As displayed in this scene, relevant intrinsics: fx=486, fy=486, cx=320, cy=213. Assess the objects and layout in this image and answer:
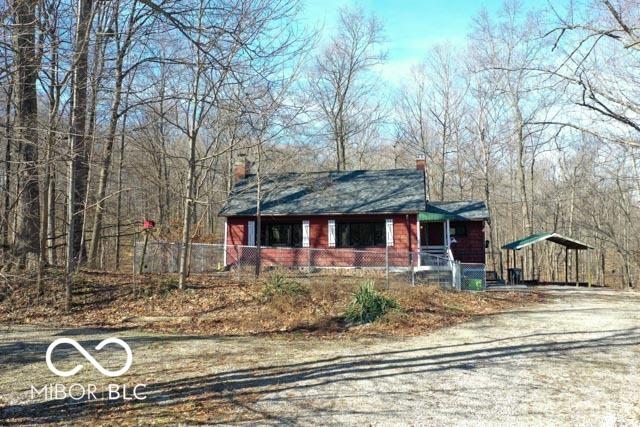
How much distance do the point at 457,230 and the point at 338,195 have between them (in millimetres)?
6886

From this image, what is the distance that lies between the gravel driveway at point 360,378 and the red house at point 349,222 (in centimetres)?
1128

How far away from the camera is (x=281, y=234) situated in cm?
2420

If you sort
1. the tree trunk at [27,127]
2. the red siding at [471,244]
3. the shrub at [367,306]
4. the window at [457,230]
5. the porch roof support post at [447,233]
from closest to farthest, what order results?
the tree trunk at [27,127], the shrub at [367,306], the porch roof support post at [447,233], the red siding at [471,244], the window at [457,230]

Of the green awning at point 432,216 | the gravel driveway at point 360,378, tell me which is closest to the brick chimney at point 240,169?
the green awning at point 432,216

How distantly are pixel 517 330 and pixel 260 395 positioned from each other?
6.89 metres

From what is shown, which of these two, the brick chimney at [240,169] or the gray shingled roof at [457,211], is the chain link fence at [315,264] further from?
the brick chimney at [240,169]

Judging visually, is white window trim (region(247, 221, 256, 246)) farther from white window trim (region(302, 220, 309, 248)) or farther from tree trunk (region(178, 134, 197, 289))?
tree trunk (region(178, 134, 197, 289))

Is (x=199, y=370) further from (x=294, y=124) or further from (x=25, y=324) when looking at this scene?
(x=294, y=124)

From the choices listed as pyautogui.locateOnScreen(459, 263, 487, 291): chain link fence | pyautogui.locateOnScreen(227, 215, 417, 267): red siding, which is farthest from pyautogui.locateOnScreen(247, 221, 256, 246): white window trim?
pyautogui.locateOnScreen(459, 263, 487, 291): chain link fence

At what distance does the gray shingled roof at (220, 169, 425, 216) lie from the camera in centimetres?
2266

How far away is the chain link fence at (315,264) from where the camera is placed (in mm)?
17156

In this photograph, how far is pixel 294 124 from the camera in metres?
15.3

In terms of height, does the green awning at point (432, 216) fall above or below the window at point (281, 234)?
above

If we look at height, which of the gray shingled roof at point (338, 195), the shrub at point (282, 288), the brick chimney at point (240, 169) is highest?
the brick chimney at point (240, 169)
